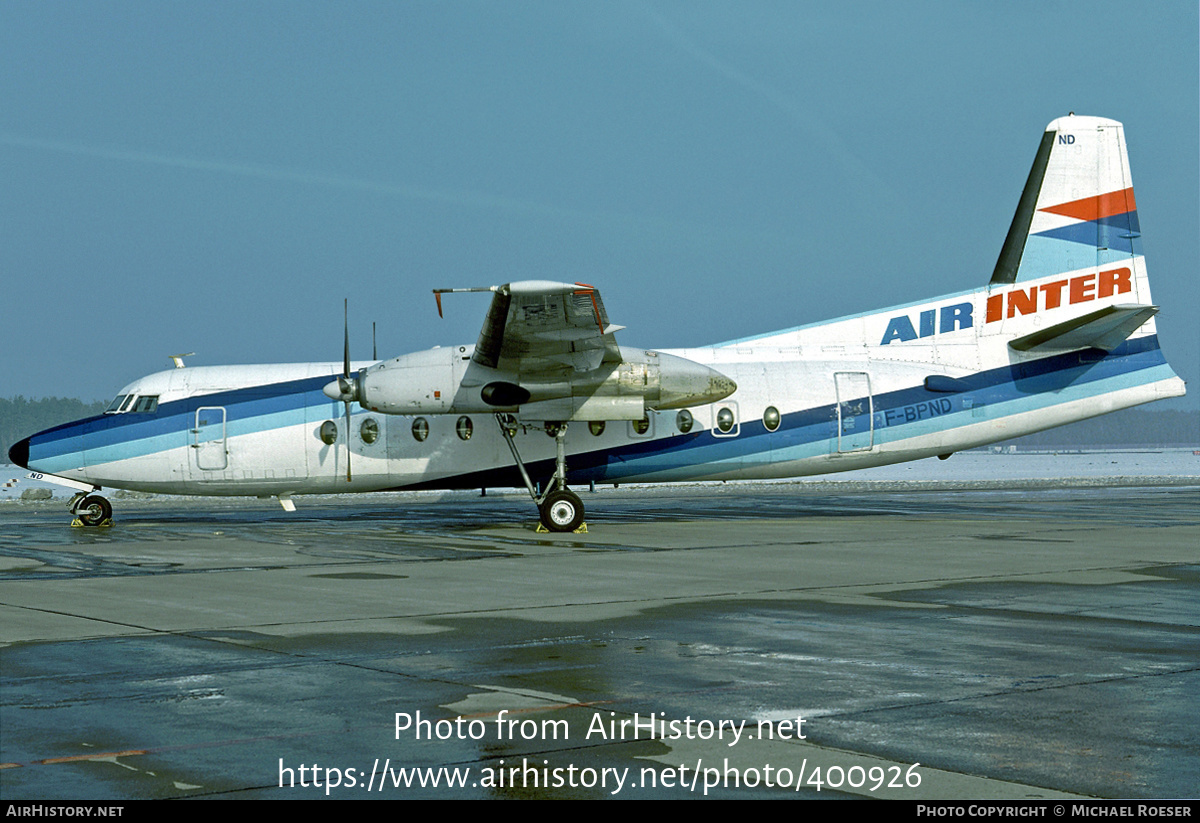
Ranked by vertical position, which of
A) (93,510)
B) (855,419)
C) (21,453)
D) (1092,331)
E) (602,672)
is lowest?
(602,672)

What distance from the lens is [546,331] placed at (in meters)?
19.5

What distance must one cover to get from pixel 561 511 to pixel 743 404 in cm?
451

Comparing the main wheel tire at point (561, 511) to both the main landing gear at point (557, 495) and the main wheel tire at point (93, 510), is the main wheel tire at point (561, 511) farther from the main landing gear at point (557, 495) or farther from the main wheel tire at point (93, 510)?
the main wheel tire at point (93, 510)

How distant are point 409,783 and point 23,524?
23061 millimetres

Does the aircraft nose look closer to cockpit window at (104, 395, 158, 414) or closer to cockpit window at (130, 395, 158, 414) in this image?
cockpit window at (104, 395, 158, 414)

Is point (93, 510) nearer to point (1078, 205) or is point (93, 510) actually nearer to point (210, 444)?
point (210, 444)

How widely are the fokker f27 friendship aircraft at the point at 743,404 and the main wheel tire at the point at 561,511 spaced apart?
0.10 feet

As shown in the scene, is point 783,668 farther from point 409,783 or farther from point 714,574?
point 714,574

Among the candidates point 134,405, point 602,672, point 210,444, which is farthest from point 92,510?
point 602,672

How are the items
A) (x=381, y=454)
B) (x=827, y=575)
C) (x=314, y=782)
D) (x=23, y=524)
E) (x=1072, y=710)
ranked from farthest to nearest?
(x=23, y=524) → (x=381, y=454) → (x=827, y=575) → (x=1072, y=710) → (x=314, y=782)

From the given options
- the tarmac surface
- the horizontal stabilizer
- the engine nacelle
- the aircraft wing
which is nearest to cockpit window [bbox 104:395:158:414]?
the engine nacelle

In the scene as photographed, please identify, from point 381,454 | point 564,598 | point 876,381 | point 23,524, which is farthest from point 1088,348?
point 23,524

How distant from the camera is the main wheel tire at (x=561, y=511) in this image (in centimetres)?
2144

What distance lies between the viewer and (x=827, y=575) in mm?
14203
